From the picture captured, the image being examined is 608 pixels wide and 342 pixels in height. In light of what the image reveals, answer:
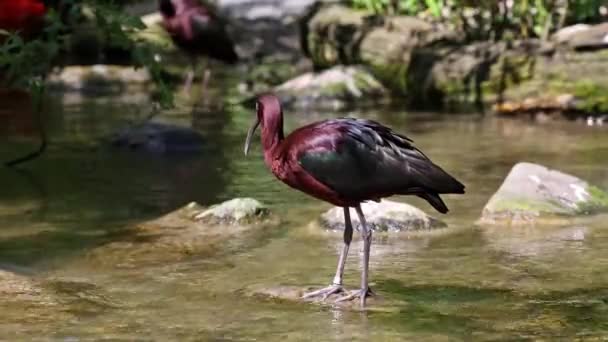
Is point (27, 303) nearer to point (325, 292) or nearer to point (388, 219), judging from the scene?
point (325, 292)

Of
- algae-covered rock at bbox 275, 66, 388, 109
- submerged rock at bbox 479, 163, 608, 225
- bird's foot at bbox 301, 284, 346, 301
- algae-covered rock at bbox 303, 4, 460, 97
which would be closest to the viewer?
bird's foot at bbox 301, 284, 346, 301

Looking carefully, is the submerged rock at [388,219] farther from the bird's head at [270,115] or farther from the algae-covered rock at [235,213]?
the bird's head at [270,115]

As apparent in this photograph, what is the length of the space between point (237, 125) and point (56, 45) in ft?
12.5

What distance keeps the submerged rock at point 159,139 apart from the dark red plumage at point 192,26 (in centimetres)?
316

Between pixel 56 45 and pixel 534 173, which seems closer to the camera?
pixel 534 173

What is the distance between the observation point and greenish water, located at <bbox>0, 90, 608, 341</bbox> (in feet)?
16.0

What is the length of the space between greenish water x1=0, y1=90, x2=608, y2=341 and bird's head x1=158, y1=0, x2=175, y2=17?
3.65m

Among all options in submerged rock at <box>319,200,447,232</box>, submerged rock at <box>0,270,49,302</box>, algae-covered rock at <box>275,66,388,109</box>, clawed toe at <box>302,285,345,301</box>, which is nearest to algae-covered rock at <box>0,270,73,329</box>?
submerged rock at <box>0,270,49,302</box>

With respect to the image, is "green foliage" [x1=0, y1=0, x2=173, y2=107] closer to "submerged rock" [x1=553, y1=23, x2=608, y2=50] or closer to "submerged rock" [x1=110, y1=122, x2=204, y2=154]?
"submerged rock" [x1=110, y1=122, x2=204, y2=154]

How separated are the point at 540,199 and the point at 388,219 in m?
0.95

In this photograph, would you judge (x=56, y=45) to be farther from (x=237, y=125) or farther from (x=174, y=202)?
(x=237, y=125)

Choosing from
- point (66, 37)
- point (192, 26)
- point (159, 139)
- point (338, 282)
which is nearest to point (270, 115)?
point (338, 282)

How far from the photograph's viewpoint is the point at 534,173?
7375 mm

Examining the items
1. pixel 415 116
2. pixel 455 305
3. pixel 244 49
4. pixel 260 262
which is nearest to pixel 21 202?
pixel 260 262
